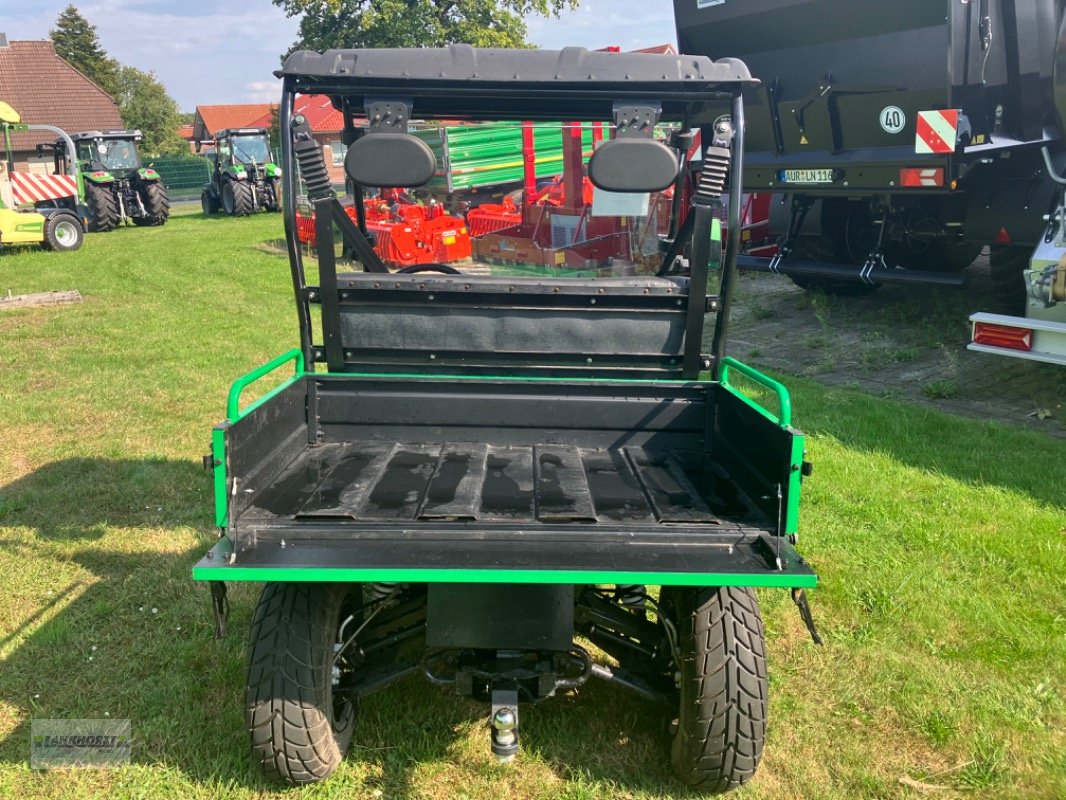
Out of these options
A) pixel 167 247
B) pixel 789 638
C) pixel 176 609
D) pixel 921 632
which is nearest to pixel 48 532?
pixel 176 609

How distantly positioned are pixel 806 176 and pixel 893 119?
0.90 metres

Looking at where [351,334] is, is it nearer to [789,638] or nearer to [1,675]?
[1,675]

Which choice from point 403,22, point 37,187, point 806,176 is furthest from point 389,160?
point 403,22

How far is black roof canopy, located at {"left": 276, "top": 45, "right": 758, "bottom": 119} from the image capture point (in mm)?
2975

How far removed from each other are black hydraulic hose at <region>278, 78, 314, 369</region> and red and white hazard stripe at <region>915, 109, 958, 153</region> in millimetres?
4698

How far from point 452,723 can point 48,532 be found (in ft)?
8.31

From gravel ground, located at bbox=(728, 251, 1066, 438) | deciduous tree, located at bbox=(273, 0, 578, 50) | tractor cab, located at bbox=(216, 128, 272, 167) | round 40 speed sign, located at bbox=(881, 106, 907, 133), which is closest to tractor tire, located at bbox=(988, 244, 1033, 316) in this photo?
gravel ground, located at bbox=(728, 251, 1066, 438)

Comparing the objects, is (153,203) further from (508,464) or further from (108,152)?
(508,464)

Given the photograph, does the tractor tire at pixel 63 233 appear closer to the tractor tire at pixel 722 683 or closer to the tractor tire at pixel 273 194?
the tractor tire at pixel 273 194

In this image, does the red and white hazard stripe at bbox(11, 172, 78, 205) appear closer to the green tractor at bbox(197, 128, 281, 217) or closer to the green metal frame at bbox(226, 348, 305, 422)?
the green tractor at bbox(197, 128, 281, 217)

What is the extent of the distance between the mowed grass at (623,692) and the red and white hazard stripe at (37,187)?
12368 mm

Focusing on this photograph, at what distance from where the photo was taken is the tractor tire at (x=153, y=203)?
21500mm

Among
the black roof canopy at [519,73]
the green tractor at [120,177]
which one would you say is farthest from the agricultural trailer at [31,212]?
the black roof canopy at [519,73]

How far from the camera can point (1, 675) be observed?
10.3 feet
